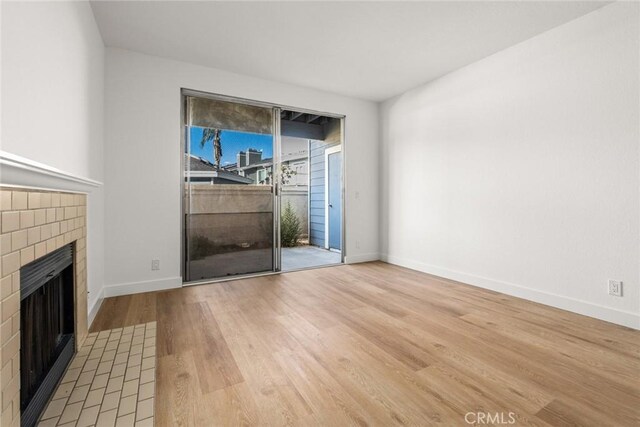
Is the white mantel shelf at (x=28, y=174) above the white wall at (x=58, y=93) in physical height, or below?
below

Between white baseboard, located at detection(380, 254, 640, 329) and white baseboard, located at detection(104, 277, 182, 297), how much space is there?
320 centimetres

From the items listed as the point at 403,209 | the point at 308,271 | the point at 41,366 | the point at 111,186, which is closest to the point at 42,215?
the point at 41,366

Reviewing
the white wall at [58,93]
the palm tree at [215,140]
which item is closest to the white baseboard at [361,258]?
the palm tree at [215,140]

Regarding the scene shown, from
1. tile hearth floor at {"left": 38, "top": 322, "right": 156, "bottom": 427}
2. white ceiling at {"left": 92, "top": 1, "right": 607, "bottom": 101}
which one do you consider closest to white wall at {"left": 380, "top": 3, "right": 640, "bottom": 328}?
white ceiling at {"left": 92, "top": 1, "right": 607, "bottom": 101}

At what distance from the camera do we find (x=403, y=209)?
4516 mm

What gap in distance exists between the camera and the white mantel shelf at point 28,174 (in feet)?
3.20

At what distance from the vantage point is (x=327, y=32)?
9.38 ft

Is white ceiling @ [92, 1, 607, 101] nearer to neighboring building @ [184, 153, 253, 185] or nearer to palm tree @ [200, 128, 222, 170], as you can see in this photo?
palm tree @ [200, 128, 222, 170]

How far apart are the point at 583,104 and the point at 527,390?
2.49 m

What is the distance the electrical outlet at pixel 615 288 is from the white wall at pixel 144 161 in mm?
4157

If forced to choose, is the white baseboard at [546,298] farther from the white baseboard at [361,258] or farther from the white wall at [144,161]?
the white wall at [144,161]

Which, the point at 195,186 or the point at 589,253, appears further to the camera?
the point at 195,186

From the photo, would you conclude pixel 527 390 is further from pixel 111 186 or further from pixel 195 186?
pixel 111 186

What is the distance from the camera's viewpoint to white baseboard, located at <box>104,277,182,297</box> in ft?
10.1
